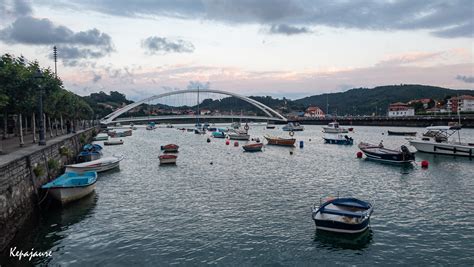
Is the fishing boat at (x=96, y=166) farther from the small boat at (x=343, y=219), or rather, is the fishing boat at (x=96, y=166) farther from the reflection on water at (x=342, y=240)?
the reflection on water at (x=342, y=240)

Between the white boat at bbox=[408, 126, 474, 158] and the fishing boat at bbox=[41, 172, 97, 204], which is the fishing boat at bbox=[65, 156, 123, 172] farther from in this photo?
the white boat at bbox=[408, 126, 474, 158]

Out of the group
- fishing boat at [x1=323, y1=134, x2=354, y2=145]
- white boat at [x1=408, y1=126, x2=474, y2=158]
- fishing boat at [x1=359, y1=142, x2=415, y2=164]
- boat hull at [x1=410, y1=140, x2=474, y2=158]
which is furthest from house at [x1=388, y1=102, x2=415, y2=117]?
fishing boat at [x1=359, y1=142, x2=415, y2=164]

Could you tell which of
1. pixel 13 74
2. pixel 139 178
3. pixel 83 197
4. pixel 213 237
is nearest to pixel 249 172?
pixel 139 178

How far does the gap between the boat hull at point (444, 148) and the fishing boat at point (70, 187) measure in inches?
1741

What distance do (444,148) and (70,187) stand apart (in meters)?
46.3

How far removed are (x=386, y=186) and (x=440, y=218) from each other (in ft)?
29.0

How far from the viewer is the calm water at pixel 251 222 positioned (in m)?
14.8

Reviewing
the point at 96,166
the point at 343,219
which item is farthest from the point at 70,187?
the point at 343,219

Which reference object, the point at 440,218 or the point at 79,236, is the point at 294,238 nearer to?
the point at 440,218

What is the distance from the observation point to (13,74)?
2789 centimetres

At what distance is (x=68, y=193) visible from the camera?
71.4ft

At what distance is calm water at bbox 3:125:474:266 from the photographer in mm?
14797

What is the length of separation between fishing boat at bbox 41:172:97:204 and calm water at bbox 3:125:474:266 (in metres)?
0.67

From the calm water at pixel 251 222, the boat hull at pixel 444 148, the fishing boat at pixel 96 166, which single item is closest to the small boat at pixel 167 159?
the fishing boat at pixel 96 166
